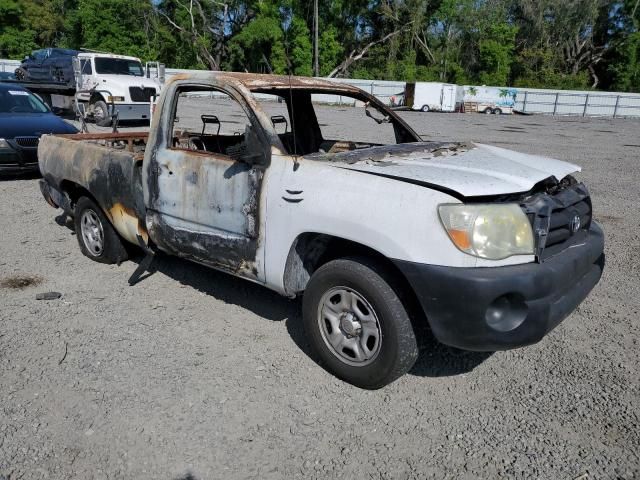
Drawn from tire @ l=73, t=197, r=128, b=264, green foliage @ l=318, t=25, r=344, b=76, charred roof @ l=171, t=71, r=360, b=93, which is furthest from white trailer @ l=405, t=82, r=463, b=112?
charred roof @ l=171, t=71, r=360, b=93

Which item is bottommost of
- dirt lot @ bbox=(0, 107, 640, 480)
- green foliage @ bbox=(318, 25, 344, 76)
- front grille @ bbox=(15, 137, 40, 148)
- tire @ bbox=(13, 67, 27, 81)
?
dirt lot @ bbox=(0, 107, 640, 480)

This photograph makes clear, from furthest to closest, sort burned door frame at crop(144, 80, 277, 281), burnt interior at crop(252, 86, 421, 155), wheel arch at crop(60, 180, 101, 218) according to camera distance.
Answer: wheel arch at crop(60, 180, 101, 218) < burnt interior at crop(252, 86, 421, 155) < burned door frame at crop(144, 80, 277, 281)

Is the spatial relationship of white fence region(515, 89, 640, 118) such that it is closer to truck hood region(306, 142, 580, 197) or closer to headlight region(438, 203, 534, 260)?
truck hood region(306, 142, 580, 197)

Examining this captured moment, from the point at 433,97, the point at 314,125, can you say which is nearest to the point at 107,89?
the point at 314,125

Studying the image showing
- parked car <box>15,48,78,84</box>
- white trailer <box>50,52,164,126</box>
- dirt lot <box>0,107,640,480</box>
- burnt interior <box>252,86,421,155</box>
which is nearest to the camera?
dirt lot <box>0,107,640,480</box>

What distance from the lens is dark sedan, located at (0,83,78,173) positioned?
8445 mm

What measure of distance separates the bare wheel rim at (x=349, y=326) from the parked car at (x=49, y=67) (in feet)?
59.7

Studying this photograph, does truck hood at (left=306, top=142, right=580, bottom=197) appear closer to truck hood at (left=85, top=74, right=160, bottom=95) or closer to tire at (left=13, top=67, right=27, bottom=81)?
truck hood at (left=85, top=74, right=160, bottom=95)

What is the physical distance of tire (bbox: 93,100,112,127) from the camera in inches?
647

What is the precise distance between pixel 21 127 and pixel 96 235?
16.0 feet

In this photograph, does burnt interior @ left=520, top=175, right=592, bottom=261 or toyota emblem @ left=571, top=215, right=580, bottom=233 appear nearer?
burnt interior @ left=520, top=175, right=592, bottom=261

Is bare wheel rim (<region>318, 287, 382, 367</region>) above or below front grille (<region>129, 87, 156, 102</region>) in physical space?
below

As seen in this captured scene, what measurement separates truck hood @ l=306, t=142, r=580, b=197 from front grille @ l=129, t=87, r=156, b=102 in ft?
48.2

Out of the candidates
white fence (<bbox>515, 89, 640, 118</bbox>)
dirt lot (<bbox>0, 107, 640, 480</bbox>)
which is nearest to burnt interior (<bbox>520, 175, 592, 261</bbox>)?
dirt lot (<bbox>0, 107, 640, 480</bbox>)
